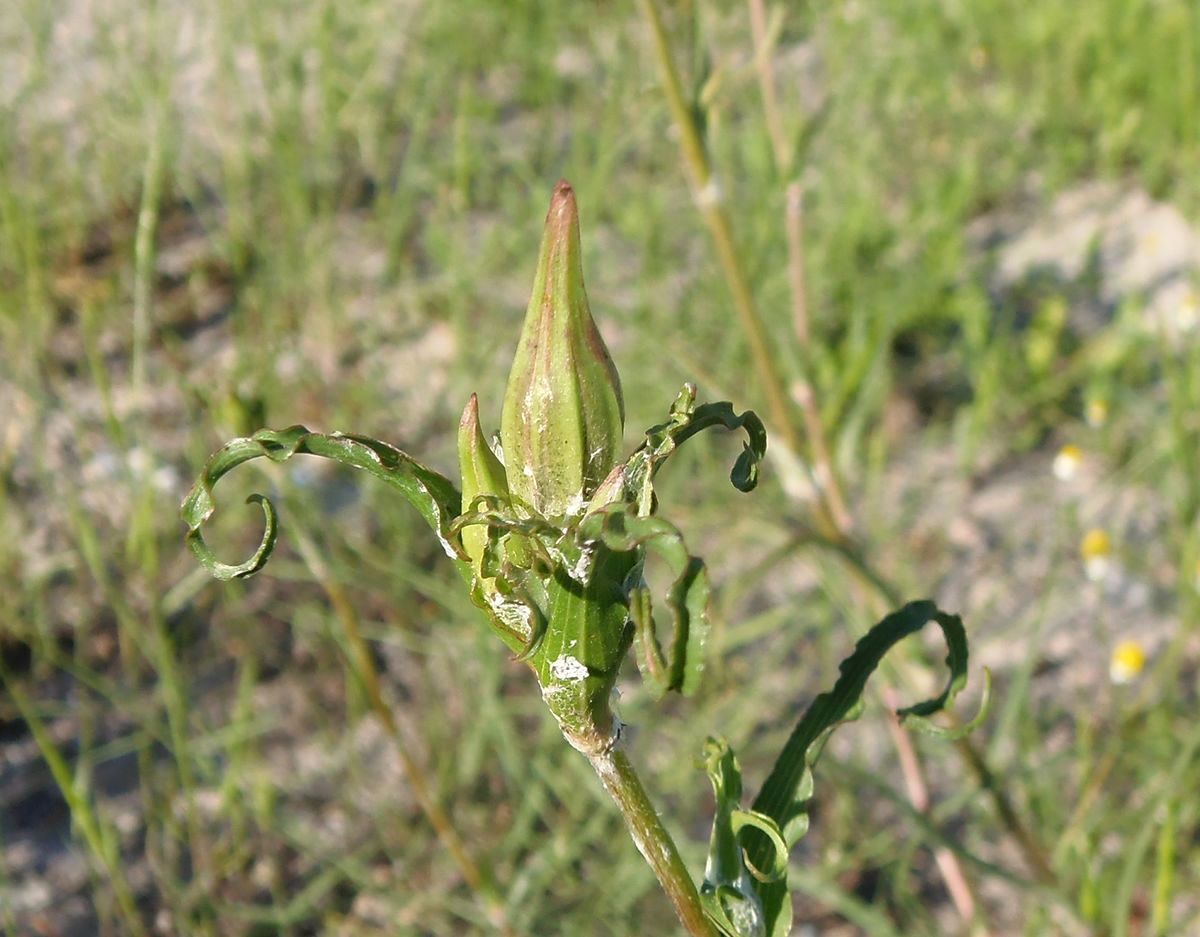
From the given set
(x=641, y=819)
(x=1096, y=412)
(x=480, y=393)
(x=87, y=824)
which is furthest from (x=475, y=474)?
(x=1096, y=412)

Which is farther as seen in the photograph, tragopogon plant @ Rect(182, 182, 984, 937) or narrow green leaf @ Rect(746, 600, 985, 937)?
narrow green leaf @ Rect(746, 600, 985, 937)

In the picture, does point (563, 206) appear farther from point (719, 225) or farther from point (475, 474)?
point (719, 225)

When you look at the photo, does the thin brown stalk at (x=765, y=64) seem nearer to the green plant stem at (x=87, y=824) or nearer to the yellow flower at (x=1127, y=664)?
the yellow flower at (x=1127, y=664)

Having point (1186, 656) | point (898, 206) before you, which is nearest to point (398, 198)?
point (898, 206)

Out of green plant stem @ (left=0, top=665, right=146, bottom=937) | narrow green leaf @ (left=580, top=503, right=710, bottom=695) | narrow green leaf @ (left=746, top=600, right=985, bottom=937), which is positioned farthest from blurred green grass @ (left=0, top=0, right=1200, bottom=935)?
narrow green leaf @ (left=580, top=503, right=710, bottom=695)

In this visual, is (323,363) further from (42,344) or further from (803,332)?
(803,332)

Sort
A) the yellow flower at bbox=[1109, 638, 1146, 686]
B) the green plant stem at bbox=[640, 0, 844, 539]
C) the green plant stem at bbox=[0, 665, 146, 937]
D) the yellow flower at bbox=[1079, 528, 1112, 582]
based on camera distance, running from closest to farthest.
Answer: the green plant stem at bbox=[640, 0, 844, 539] < the green plant stem at bbox=[0, 665, 146, 937] < the yellow flower at bbox=[1109, 638, 1146, 686] < the yellow flower at bbox=[1079, 528, 1112, 582]

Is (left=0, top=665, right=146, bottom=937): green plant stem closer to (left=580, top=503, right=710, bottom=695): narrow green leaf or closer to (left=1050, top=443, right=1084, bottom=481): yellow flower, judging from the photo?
(left=580, top=503, right=710, bottom=695): narrow green leaf
